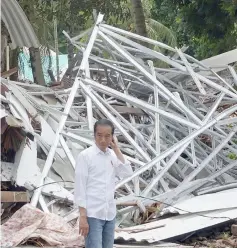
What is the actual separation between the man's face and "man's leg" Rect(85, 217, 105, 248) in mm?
563

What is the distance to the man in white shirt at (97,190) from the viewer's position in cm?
489

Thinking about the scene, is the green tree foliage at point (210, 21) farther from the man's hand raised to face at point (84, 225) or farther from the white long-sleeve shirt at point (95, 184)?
the man's hand raised to face at point (84, 225)

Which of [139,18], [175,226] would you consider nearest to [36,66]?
[139,18]

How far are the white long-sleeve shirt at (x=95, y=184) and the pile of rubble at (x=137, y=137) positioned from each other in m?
1.86

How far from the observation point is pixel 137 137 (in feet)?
31.4

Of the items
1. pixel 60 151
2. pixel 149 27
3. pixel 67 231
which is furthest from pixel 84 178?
pixel 149 27

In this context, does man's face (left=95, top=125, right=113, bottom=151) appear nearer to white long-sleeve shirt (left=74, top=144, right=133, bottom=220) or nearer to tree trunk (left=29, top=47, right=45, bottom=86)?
white long-sleeve shirt (left=74, top=144, right=133, bottom=220)

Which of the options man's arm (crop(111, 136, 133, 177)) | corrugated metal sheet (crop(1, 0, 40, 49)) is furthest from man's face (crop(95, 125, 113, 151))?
corrugated metal sheet (crop(1, 0, 40, 49))

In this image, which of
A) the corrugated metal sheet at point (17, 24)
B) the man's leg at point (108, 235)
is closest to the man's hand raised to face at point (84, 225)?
the man's leg at point (108, 235)

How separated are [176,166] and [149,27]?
563 inches

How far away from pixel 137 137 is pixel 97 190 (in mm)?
4648

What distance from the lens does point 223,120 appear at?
376 inches

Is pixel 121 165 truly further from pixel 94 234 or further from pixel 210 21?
pixel 210 21

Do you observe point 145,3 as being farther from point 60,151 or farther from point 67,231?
point 67,231
